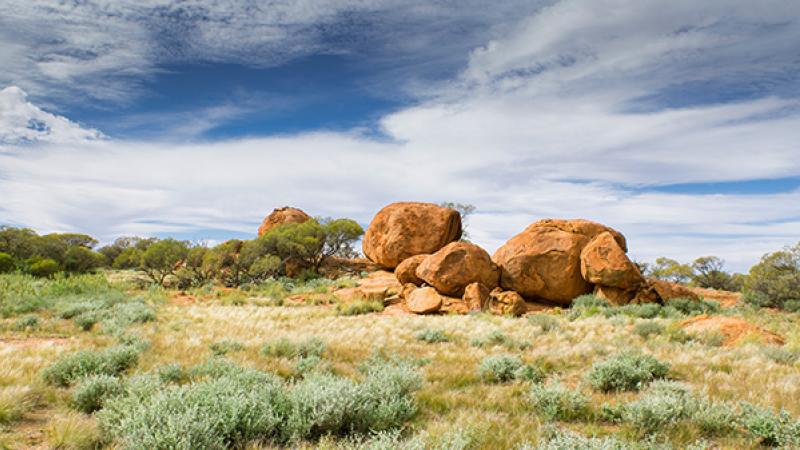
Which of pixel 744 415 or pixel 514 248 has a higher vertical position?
pixel 514 248

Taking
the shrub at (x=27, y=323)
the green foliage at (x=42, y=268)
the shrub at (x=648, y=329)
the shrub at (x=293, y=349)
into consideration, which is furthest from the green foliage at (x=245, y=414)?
the green foliage at (x=42, y=268)

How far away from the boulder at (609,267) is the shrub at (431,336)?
11.5 meters

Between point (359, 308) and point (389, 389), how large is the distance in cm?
1459

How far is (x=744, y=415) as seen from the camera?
5.57 metres

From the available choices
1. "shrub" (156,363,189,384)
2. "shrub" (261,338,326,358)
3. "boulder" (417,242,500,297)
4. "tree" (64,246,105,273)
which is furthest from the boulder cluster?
"tree" (64,246,105,273)

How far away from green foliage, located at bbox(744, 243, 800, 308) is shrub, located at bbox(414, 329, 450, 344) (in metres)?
24.1

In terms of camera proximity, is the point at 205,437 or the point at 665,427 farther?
the point at 665,427

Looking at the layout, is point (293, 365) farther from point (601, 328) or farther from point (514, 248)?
point (514, 248)

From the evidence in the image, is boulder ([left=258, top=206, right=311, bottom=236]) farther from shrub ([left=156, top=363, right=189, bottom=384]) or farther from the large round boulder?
shrub ([left=156, top=363, right=189, bottom=384])

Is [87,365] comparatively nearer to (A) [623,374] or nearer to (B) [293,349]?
(B) [293,349]

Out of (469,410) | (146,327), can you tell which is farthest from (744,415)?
(146,327)

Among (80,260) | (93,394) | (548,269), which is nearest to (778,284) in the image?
(548,269)

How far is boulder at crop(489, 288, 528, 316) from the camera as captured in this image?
19719mm

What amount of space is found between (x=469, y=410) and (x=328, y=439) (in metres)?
1.98
